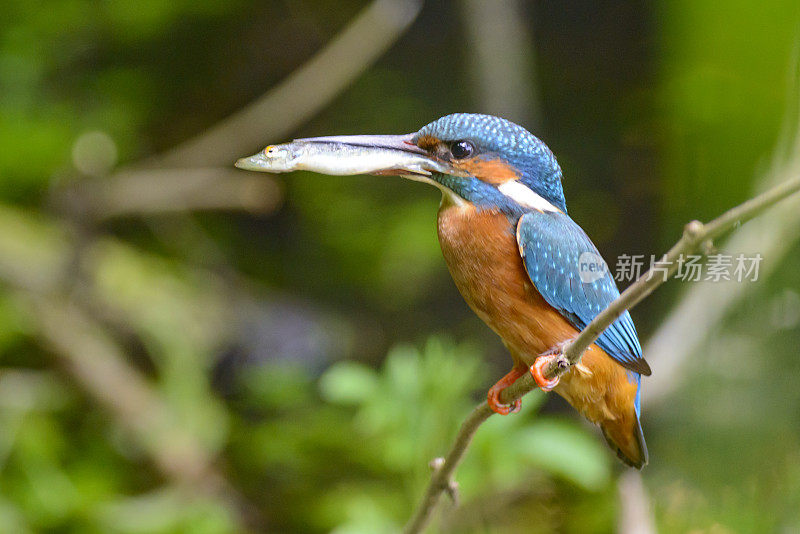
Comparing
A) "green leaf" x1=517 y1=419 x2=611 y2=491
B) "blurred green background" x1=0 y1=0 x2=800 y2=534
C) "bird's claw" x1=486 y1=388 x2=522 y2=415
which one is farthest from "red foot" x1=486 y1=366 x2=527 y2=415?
"green leaf" x1=517 y1=419 x2=611 y2=491

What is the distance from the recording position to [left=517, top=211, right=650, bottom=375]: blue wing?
522mm

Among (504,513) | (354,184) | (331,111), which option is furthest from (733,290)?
(331,111)

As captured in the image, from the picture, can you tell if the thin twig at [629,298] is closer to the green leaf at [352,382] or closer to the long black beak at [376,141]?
the long black beak at [376,141]

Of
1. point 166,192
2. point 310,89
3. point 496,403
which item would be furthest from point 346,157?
point 166,192

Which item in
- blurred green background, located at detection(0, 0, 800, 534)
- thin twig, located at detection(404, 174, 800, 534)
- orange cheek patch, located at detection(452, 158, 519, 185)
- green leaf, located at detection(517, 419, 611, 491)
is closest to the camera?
thin twig, located at detection(404, 174, 800, 534)

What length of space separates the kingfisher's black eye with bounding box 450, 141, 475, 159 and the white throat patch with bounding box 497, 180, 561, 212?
0.12 ft

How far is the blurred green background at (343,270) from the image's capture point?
33.2 inches

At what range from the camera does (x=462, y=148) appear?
533mm

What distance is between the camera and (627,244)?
2.53ft

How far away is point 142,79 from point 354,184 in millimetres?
998

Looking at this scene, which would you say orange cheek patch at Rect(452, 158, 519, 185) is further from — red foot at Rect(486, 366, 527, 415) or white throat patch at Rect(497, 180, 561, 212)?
red foot at Rect(486, 366, 527, 415)

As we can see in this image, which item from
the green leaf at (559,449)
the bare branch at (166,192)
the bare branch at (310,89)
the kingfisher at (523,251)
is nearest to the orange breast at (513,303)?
the kingfisher at (523,251)

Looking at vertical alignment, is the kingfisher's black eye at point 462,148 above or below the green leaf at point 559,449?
above

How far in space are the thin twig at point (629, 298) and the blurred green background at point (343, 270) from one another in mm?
201
